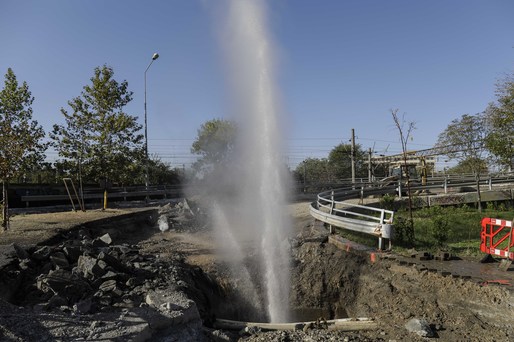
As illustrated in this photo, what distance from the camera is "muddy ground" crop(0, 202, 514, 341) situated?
5.70m

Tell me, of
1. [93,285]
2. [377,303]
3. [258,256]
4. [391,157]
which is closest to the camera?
[93,285]

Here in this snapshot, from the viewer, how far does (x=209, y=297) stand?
8.85 metres

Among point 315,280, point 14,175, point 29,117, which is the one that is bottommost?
point 315,280

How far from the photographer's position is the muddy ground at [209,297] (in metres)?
5.70

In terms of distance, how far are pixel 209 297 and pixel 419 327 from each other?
4695mm

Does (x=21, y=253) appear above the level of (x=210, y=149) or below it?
below

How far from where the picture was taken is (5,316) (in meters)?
5.39

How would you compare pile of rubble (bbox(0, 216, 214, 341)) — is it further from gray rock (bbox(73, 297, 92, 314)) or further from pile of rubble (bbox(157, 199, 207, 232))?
pile of rubble (bbox(157, 199, 207, 232))

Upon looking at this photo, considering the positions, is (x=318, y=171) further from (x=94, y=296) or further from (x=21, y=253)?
(x=94, y=296)

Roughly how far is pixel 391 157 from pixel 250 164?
37914 mm

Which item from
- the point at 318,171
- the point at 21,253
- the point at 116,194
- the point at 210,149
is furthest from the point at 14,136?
the point at 318,171

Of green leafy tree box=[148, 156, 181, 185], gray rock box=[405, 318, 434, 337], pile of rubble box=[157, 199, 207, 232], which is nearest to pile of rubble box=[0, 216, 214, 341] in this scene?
gray rock box=[405, 318, 434, 337]

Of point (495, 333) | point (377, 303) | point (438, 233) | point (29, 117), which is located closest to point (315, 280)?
point (377, 303)

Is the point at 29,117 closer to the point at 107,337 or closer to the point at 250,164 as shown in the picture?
the point at 250,164
